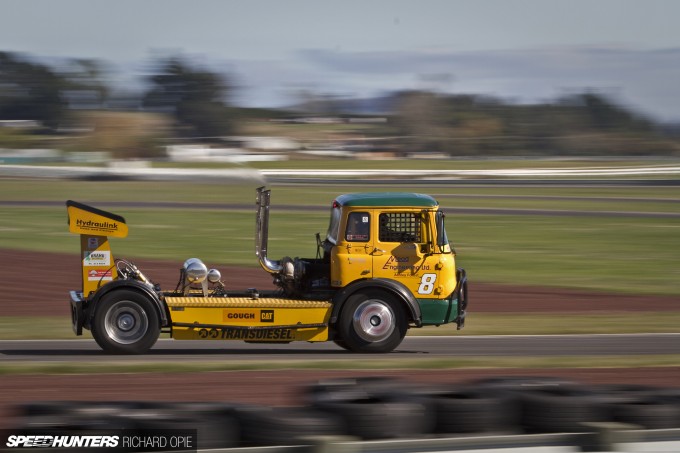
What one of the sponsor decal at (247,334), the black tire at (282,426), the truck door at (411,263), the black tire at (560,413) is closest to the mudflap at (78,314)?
the sponsor decal at (247,334)

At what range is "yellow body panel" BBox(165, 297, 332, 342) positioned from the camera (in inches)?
550

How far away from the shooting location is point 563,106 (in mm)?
164750

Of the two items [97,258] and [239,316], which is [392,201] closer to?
[239,316]

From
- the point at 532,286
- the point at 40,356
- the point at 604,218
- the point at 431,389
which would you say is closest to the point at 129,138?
the point at 604,218

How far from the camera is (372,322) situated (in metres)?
14.4

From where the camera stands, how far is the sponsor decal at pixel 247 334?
14000mm

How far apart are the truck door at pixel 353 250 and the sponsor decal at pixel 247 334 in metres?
1.03

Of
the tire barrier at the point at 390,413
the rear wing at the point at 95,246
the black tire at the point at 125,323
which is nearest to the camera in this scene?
the tire barrier at the point at 390,413

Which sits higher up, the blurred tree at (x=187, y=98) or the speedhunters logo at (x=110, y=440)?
the blurred tree at (x=187, y=98)

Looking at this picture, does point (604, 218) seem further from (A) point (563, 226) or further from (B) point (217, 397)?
(B) point (217, 397)

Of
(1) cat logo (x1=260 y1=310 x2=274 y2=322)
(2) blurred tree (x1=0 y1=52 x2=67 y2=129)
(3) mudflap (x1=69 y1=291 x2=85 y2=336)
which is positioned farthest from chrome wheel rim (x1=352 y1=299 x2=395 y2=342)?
(2) blurred tree (x1=0 y1=52 x2=67 y2=129)

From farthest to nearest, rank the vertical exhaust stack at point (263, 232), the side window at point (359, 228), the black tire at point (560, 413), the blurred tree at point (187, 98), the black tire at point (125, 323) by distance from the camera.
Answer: the blurred tree at point (187, 98), the vertical exhaust stack at point (263, 232), the side window at point (359, 228), the black tire at point (125, 323), the black tire at point (560, 413)

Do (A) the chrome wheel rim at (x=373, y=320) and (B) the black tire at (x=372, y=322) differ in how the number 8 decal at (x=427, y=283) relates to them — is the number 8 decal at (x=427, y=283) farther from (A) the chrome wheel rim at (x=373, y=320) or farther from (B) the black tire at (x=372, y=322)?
(A) the chrome wheel rim at (x=373, y=320)

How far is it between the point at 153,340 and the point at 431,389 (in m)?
5.76
